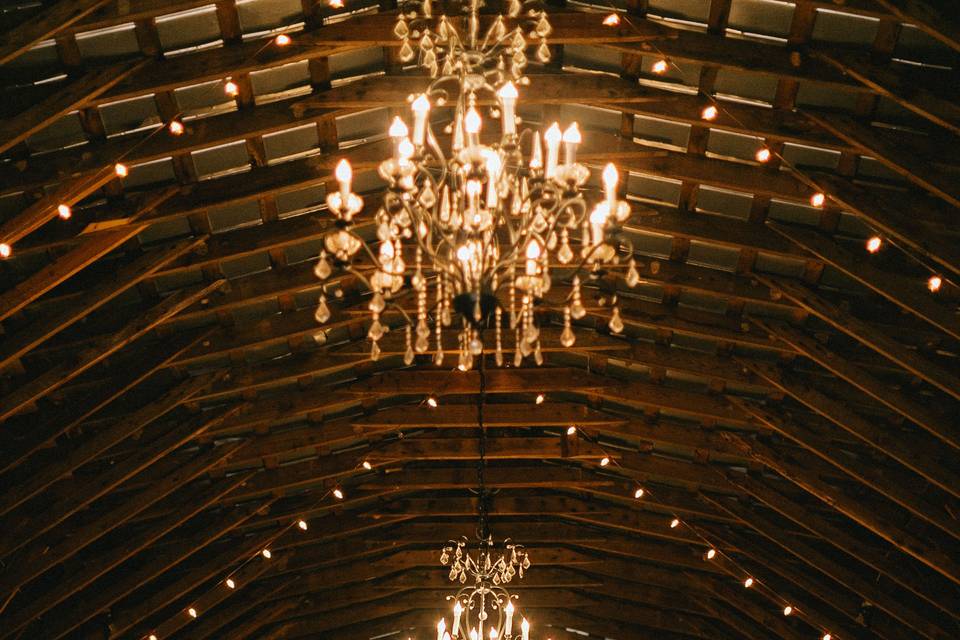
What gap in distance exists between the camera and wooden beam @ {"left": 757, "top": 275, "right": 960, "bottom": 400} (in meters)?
6.59

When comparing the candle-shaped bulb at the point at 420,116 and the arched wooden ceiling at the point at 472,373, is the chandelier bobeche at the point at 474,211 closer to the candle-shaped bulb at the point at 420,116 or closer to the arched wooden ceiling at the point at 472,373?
the candle-shaped bulb at the point at 420,116

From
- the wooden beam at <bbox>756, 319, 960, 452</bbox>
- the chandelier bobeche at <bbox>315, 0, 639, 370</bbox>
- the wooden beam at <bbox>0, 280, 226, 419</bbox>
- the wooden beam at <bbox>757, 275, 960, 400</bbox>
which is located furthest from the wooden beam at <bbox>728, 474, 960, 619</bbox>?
the chandelier bobeche at <bbox>315, 0, 639, 370</bbox>

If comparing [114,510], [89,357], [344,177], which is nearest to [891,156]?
[344,177]

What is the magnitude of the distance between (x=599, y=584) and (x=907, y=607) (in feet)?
12.8

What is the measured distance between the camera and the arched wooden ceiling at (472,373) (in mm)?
6035

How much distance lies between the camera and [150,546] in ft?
32.9

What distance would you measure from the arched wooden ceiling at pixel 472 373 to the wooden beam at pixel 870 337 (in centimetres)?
2

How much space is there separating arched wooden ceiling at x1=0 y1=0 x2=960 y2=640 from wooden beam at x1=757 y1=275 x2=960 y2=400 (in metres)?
0.02

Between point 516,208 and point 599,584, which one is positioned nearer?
point 516,208

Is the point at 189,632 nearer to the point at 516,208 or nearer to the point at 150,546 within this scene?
the point at 150,546

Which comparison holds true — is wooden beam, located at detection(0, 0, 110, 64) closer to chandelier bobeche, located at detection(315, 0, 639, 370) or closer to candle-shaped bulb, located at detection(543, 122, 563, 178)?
chandelier bobeche, located at detection(315, 0, 639, 370)

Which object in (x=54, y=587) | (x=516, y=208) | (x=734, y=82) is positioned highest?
(x=734, y=82)

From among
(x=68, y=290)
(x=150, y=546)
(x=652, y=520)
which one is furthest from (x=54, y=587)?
(x=652, y=520)

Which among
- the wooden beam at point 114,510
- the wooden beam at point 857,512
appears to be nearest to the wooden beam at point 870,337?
the wooden beam at point 857,512
